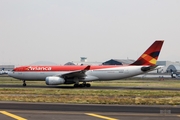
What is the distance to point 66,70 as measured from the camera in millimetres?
45531

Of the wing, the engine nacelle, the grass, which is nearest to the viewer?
the grass

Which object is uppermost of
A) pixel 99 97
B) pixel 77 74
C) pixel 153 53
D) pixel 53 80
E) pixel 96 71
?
pixel 153 53

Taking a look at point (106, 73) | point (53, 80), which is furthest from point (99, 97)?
point (106, 73)

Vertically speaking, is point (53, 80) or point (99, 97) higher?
point (53, 80)

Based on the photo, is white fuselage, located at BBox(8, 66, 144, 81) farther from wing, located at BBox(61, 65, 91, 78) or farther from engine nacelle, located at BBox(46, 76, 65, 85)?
engine nacelle, located at BBox(46, 76, 65, 85)

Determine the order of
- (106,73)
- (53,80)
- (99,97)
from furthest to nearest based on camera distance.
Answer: (106,73)
(53,80)
(99,97)

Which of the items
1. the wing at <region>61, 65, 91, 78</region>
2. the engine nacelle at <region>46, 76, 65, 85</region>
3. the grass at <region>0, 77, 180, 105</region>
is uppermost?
the wing at <region>61, 65, 91, 78</region>

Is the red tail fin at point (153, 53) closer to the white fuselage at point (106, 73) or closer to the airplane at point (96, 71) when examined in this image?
the airplane at point (96, 71)

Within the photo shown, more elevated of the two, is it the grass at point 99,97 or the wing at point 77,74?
the wing at point 77,74

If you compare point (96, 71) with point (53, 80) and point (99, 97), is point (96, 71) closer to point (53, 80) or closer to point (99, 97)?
point (53, 80)

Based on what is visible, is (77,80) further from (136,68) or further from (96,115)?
(96,115)

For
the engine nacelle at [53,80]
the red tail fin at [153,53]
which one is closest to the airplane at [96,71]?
the red tail fin at [153,53]

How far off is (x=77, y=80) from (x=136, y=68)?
777 centimetres

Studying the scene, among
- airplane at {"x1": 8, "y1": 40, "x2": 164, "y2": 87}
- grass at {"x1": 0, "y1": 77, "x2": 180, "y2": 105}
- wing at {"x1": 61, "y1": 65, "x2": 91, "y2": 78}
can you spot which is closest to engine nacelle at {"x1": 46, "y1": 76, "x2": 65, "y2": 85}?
airplane at {"x1": 8, "y1": 40, "x2": 164, "y2": 87}
